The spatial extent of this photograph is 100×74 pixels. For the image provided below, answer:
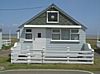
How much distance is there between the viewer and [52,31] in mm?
24453

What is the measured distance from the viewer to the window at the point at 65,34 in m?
24.3

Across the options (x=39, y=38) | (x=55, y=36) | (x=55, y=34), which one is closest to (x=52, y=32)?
(x=55, y=34)

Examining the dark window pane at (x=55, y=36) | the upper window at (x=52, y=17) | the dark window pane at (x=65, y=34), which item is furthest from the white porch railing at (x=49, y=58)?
the upper window at (x=52, y=17)

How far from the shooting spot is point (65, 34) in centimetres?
2439

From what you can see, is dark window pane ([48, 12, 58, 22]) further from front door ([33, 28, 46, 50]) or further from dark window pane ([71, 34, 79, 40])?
dark window pane ([71, 34, 79, 40])

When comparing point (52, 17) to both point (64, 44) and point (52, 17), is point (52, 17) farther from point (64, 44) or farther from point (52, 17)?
point (64, 44)

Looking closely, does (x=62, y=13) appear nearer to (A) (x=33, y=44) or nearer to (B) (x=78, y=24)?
(B) (x=78, y=24)

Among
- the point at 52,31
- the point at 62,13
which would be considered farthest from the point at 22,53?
the point at 62,13

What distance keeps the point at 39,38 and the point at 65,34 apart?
8.41 ft

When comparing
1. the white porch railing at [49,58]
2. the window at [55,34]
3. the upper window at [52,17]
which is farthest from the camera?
the upper window at [52,17]

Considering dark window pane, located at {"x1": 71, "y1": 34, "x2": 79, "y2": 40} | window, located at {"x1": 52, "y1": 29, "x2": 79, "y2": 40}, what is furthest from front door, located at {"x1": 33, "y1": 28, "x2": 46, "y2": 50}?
dark window pane, located at {"x1": 71, "y1": 34, "x2": 79, "y2": 40}

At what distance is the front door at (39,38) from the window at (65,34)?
0.97 metres

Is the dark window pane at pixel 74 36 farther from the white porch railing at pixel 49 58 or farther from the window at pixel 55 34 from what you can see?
the white porch railing at pixel 49 58

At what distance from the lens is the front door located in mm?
24438
